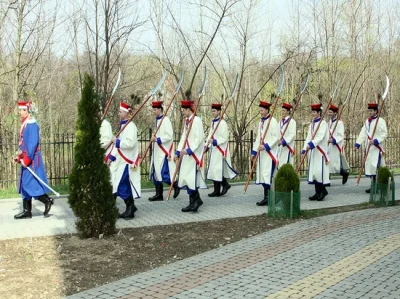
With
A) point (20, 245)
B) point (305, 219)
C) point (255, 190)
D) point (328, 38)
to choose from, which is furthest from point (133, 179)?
point (328, 38)

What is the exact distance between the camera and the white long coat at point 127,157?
933 centimetres

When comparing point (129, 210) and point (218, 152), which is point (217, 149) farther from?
point (129, 210)

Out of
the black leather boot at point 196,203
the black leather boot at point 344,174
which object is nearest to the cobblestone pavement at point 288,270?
the black leather boot at point 196,203

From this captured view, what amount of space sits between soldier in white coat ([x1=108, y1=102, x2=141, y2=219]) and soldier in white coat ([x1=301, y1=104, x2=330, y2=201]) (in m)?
4.08

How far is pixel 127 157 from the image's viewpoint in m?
9.38

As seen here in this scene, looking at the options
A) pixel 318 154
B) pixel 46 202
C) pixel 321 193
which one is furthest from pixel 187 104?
pixel 321 193

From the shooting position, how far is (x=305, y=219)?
375 inches

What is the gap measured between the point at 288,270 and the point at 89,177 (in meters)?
3.15

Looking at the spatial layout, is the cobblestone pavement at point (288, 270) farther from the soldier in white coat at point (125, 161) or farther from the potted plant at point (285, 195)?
the soldier in white coat at point (125, 161)

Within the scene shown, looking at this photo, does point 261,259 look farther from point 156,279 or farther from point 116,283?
point 116,283

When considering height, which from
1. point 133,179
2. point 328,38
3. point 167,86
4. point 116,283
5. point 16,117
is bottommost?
point 116,283

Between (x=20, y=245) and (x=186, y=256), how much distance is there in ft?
7.88

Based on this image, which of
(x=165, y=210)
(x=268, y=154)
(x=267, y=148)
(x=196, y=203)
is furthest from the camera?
(x=268, y=154)

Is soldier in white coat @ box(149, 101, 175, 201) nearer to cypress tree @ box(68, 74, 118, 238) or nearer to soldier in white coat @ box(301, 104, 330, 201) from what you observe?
soldier in white coat @ box(301, 104, 330, 201)
